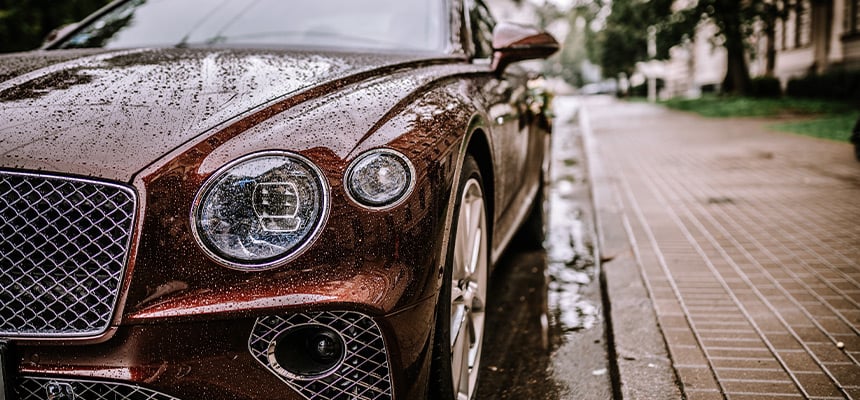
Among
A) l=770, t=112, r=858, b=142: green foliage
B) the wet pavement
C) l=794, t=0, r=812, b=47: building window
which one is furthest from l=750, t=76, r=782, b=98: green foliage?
the wet pavement

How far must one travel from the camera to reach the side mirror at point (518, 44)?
3.01 m

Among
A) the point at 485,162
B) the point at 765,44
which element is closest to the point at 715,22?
the point at 765,44

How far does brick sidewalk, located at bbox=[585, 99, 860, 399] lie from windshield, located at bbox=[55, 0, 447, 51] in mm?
1699

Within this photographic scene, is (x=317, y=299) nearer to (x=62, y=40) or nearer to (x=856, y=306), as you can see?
(x=62, y=40)

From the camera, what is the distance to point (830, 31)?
76.1 ft

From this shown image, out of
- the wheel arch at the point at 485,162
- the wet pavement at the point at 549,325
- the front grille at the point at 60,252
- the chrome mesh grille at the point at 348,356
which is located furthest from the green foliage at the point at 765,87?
the front grille at the point at 60,252

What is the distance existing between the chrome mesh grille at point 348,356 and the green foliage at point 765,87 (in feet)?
88.6

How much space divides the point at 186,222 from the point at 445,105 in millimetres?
880

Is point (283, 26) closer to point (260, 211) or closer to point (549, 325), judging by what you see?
point (260, 211)

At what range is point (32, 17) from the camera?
720cm

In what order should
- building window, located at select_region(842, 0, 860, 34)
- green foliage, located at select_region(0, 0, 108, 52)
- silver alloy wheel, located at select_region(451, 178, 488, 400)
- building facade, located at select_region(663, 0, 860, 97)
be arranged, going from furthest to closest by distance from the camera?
building facade, located at select_region(663, 0, 860, 97), building window, located at select_region(842, 0, 860, 34), green foliage, located at select_region(0, 0, 108, 52), silver alloy wheel, located at select_region(451, 178, 488, 400)

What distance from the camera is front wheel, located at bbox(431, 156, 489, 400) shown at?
1.99m

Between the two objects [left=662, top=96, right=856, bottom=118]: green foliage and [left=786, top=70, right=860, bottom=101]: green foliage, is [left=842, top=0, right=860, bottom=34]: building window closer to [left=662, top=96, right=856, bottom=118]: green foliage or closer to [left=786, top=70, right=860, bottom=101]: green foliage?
[left=786, top=70, right=860, bottom=101]: green foliage

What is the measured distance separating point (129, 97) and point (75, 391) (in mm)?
783
